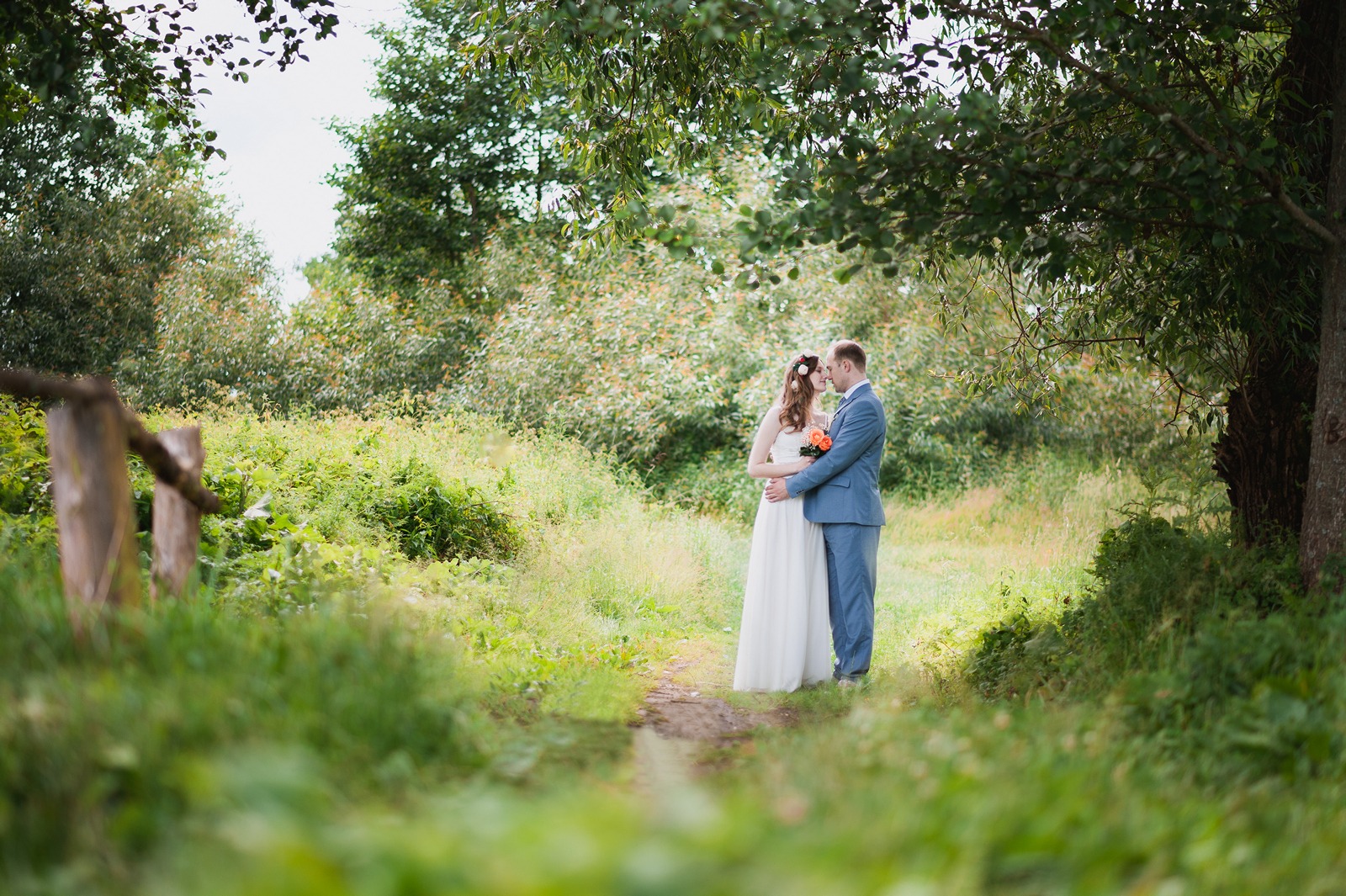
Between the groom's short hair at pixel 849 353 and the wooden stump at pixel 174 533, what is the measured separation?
4422 mm

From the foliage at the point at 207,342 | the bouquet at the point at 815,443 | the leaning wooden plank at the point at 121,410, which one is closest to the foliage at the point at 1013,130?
the bouquet at the point at 815,443

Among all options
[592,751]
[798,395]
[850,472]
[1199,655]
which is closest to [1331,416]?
[1199,655]

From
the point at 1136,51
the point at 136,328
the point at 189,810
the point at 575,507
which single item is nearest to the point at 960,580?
the point at 575,507

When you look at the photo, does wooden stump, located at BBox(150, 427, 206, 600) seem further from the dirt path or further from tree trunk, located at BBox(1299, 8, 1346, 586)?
tree trunk, located at BBox(1299, 8, 1346, 586)

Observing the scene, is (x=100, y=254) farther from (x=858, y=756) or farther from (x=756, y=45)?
(x=858, y=756)

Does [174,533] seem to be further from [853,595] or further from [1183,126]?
[1183,126]

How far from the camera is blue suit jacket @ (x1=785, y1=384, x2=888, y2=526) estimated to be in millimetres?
6922

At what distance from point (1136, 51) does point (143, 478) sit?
6708 millimetres

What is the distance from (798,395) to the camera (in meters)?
7.32

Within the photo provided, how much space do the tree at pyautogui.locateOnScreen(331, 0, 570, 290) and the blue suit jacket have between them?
18.2 meters

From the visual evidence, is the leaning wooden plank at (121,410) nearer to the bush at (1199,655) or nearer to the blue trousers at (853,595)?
the bush at (1199,655)

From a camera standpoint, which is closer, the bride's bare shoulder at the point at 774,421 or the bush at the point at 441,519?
the bride's bare shoulder at the point at 774,421

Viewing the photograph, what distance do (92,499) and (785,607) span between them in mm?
4670

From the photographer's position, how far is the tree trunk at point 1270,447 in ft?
19.2
